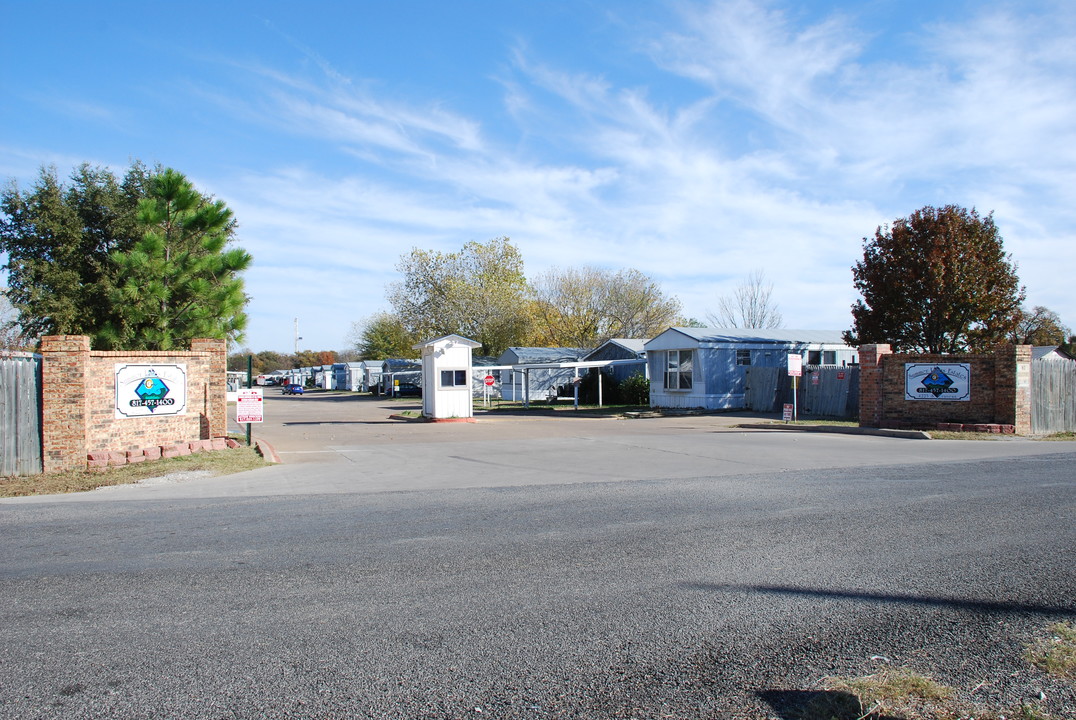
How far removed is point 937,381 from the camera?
2084cm

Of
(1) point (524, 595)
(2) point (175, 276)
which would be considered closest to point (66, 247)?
(2) point (175, 276)

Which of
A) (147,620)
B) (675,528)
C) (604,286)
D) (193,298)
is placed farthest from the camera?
(604,286)

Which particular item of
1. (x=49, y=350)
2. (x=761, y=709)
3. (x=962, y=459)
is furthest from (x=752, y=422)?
(x=761, y=709)

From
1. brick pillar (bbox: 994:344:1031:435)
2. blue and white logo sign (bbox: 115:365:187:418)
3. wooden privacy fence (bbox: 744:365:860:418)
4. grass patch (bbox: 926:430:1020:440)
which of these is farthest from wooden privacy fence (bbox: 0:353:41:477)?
wooden privacy fence (bbox: 744:365:860:418)

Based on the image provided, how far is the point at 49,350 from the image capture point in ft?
41.8

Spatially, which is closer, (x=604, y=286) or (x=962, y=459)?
(x=962, y=459)

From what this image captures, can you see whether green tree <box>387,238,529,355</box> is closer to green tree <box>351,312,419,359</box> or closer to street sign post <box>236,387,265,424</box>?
green tree <box>351,312,419,359</box>

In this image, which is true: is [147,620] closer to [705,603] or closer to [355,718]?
[355,718]

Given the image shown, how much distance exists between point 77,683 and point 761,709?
360 cm

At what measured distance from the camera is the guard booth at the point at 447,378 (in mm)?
27922

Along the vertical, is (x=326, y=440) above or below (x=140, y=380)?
below

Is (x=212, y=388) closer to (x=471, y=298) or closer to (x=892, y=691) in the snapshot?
(x=892, y=691)

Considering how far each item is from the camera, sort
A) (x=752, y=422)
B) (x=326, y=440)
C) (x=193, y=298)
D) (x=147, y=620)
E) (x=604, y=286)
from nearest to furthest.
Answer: (x=147, y=620) → (x=193, y=298) → (x=326, y=440) → (x=752, y=422) → (x=604, y=286)

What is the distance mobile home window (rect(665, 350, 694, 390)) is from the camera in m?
32.5
